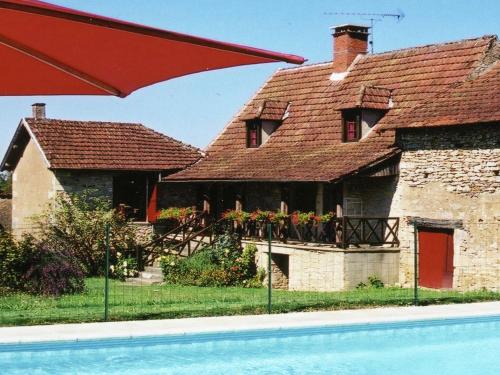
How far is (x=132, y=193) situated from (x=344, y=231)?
11.2 m

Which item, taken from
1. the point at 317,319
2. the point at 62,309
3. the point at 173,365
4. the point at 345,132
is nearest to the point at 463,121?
the point at 345,132

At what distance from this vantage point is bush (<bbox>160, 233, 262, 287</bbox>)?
24.8m

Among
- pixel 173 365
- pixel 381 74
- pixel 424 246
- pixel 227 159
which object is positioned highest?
pixel 381 74

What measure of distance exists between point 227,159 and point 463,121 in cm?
1102

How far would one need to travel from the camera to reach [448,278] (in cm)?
2359

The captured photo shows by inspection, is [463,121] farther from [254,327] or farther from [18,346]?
[18,346]

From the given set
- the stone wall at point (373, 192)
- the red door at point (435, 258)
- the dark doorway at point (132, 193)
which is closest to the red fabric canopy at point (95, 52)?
the red door at point (435, 258)

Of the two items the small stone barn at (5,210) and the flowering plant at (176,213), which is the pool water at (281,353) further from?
the small stone barn at (5,210)

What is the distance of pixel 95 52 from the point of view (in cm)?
620

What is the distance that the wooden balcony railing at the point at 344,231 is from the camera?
79.5 ft

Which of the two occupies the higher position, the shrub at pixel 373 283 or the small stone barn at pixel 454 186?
the small stone barn at pixel 454 186

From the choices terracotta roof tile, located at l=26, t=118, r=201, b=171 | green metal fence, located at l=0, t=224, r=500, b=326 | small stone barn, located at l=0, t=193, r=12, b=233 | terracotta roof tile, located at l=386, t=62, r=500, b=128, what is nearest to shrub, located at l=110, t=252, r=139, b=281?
terracotta roof tile, located at l=26, t=118, r=201, b=171

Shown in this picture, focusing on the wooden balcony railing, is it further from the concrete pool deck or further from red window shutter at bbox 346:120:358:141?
the concrete pool deck

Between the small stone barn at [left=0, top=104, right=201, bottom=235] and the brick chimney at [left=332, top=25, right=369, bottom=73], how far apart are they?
682cm
